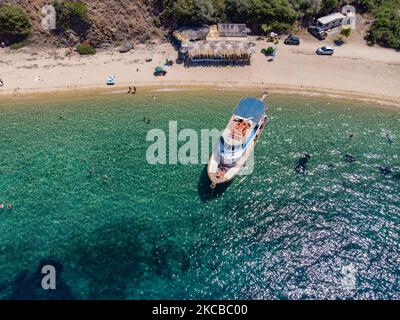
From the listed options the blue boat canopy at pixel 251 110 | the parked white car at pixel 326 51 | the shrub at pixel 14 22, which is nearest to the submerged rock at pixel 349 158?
the blue boat canopy at pixel 251 110

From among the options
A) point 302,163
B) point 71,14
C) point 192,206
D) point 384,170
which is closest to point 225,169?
point 192,206

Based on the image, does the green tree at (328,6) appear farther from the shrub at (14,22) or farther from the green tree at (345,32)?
the shrub at (14,22)

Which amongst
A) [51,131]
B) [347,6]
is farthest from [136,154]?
[347,6]

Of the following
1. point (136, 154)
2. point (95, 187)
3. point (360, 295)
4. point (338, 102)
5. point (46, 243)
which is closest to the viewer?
point (360, 295)

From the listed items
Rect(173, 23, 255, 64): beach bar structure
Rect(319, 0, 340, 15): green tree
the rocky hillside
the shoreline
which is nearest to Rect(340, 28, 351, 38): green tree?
Rect(319, 0, 340, 15): green tree

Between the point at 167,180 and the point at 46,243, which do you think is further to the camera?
the point at 167,180

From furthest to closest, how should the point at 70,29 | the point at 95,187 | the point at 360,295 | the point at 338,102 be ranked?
the point at 70,29 < the point at 338,102 < the point at 95,187 < the point at 360,295

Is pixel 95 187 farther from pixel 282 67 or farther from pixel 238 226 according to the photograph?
pixel 282 67

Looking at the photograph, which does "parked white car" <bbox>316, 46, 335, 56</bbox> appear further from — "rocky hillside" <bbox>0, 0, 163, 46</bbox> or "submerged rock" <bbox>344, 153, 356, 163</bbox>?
"rocky hillside" <bbox>0, 0, 163, 46</bbox>
